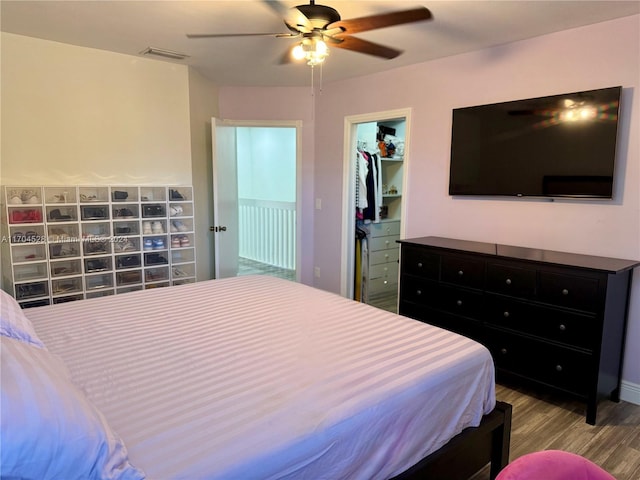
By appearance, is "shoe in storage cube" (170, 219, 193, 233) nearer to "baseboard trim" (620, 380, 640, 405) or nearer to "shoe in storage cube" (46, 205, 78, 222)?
"shoe in storage cube" (46, 205, 78, 222)

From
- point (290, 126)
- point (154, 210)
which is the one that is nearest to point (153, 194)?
point (154, 210)

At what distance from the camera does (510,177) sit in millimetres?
2994

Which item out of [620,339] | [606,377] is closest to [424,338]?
[606,377]

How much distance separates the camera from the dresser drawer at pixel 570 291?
228cm

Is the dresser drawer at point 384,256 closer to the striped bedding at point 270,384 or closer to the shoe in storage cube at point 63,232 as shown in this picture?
the striped bedding at point 270,384

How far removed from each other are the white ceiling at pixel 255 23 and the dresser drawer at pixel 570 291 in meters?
1.54

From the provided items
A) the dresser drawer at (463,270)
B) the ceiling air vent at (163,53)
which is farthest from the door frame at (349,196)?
the ceiling air vent at (163,53)

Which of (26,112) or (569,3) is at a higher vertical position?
(569,3)

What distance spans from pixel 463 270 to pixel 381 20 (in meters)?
1.67

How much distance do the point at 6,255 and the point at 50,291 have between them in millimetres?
389

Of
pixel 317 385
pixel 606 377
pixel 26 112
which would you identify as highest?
pixel 26 112

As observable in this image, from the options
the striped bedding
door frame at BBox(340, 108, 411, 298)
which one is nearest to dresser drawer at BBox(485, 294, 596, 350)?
the striped bedding

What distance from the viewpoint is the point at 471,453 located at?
1.67 metres

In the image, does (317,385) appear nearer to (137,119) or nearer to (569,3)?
(569,3)
